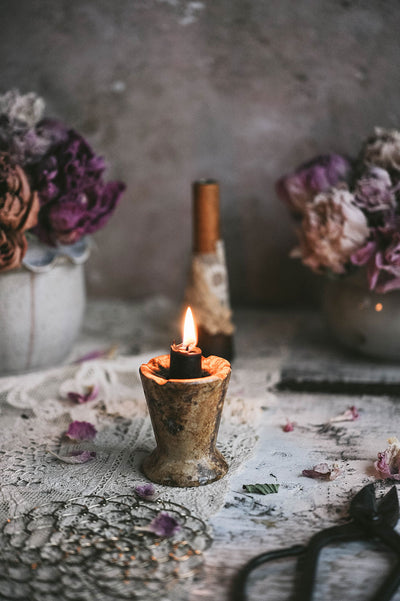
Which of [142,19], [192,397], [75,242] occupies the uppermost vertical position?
[142,19]

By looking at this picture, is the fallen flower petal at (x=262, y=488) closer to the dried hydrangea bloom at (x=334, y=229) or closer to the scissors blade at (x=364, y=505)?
the scissors blade at (x=364, y=505)

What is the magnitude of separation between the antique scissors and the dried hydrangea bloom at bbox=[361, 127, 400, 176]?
0.54 meters

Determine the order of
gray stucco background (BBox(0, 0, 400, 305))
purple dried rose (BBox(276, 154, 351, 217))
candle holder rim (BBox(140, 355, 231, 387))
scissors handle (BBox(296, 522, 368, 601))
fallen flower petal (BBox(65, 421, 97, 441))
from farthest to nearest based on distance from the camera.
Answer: gray stucco background (BBox(0, 0, 400, 305)), purple dried rose (BBox(276, 154, 351, 217)), fallen flower petal (BBox(65, 421, 97, 441)), candle holder rim (BBox(140, 355, 231, 387)), scissors handle (BBox(296, 522, 368, 601))

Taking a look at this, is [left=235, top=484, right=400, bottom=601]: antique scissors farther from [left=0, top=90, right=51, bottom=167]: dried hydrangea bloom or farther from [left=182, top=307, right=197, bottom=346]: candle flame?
[left=0, top=90, right=51, bottom=167]: dried hydrangea bloom

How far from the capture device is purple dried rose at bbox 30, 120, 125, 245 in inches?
38.3

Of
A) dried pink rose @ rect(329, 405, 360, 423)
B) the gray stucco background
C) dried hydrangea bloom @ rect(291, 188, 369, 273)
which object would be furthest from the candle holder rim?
the gray stucco background

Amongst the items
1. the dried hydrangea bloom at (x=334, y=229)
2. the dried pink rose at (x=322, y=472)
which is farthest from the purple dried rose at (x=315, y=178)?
the dried pink rose at (x=322, y=472)

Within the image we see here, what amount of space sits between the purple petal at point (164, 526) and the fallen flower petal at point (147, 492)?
46mm

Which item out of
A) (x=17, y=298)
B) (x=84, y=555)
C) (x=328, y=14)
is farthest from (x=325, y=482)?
(x=328, y=14)

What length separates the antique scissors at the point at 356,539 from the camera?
556 mm

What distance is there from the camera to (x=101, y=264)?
58.0 inches

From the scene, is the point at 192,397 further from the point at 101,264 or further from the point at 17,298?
the point at 101,264

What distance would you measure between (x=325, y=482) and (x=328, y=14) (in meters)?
0.95

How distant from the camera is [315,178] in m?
1.05
